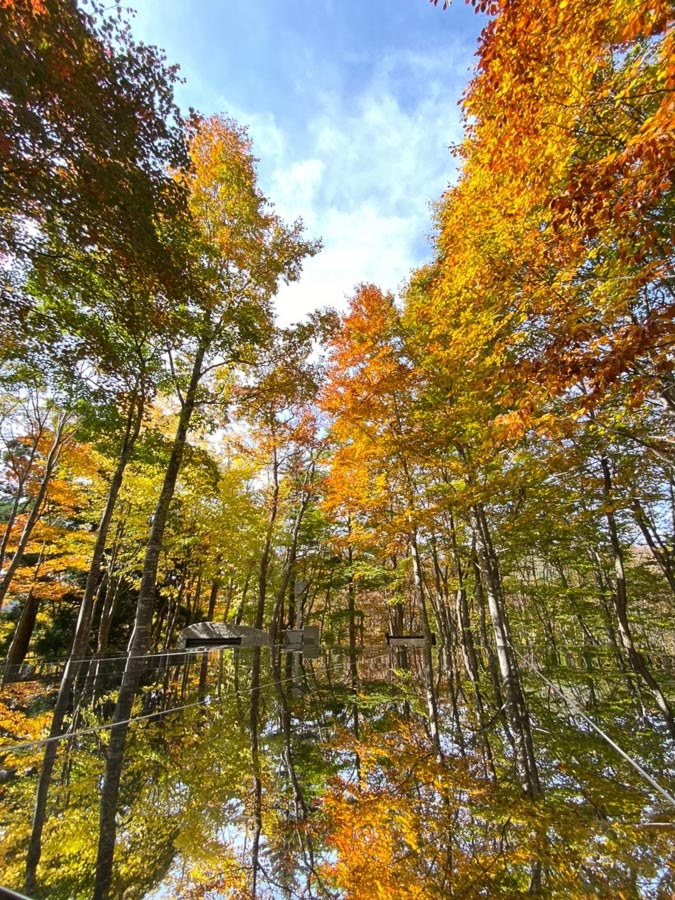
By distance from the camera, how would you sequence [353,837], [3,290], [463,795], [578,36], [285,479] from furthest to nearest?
1. [285,479]
2. [3,290]
3. [463,795]
4. [578,36]
5. [353,837]

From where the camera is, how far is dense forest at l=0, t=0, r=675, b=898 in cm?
219

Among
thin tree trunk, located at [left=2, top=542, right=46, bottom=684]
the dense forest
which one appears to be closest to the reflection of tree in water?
the dense forest

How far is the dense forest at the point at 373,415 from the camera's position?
219cm

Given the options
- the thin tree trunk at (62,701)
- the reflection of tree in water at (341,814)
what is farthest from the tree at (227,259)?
the reflection of tree in water at (341,814)

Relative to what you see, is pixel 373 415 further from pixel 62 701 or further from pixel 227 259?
pixel 62 701

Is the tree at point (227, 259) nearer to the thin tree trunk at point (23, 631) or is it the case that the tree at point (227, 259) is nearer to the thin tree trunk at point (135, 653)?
the thin tree trunk at point (135, 653)

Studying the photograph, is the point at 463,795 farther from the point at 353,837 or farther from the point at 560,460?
the point at 560,460

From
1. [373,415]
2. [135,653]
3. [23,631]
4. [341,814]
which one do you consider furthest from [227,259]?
[23,631]

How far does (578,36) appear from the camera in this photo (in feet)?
9.03

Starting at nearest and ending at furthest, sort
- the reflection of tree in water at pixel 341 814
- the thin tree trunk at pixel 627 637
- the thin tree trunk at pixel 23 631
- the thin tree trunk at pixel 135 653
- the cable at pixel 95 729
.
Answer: the reflection of tree in water at pixel 341 814 → the thin tree trunk at pixel 135 653 → the cable at pixel 95 729 → the thin tree trunk at pixel 627 637 → the thin tree trunk at pixel 23 631

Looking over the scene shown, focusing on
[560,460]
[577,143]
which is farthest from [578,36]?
[560,460]

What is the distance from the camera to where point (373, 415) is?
7.48m

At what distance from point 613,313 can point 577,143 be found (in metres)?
1.73

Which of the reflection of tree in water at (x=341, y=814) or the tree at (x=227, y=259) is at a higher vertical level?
the tree at (x=227, y=259)
